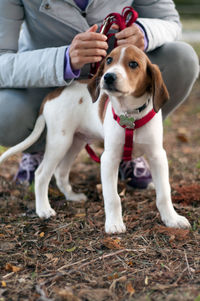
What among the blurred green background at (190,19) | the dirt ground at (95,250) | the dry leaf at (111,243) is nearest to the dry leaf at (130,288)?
the dirt ground at (95,250)

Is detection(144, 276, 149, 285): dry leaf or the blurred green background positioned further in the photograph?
the blurred green background

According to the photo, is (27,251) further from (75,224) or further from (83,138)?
(83,138)

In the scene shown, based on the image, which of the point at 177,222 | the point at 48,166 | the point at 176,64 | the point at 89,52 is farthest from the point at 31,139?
the point at 176,64

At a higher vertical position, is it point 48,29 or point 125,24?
point 125,24

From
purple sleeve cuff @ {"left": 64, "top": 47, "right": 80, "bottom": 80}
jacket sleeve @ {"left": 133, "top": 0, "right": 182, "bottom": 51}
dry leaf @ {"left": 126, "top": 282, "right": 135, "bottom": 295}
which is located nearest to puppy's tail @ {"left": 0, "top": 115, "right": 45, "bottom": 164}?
purple sleeve cuff @ {"left": 64, "top": 47, "right": 80, "bottom": 80}

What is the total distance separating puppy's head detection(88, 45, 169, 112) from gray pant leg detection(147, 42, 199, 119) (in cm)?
85

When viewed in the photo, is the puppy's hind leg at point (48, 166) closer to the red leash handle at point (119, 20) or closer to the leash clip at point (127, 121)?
the leash clip at point (127, 121)

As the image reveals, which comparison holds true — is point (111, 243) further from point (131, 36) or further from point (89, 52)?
point (131, 36)

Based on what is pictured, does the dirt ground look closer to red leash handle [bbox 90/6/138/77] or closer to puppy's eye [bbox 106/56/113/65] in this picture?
puppy's eye [bbox 106/56/113/65]

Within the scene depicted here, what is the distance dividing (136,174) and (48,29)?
1.35 meters

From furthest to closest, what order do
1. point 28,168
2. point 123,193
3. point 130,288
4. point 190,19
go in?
point 190,19, point 28,168, point 123,193, point 130,288

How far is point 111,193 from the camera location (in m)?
2.35

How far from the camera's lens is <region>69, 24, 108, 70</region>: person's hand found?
2.37m

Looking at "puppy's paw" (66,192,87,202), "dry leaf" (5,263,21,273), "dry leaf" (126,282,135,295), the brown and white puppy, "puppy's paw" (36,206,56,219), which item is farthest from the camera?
"puppy's paw" (66,192,87,202)
